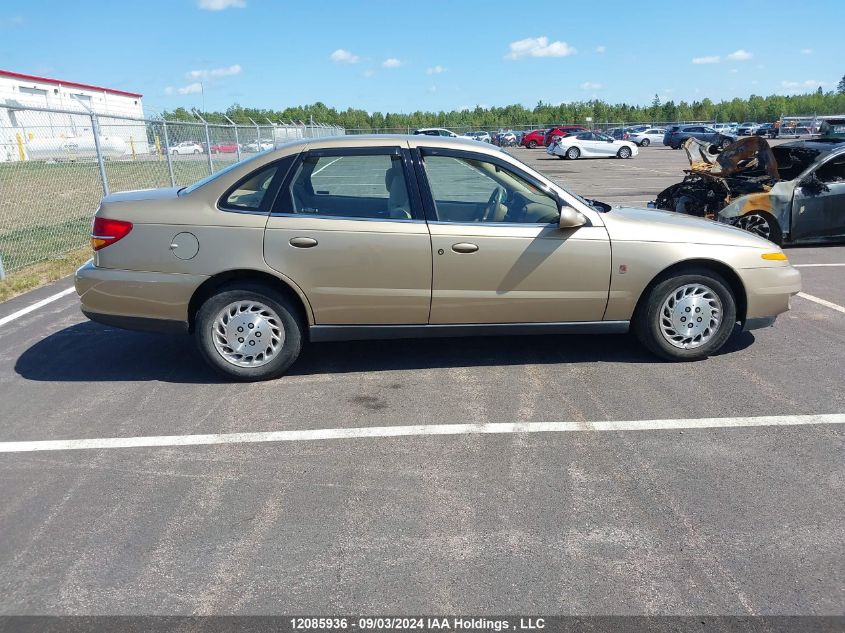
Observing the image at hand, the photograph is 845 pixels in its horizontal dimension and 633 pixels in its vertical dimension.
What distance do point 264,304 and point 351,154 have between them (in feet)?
4.13

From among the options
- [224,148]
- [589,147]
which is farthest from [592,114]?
[224,148]

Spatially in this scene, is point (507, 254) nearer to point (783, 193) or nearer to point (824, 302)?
point (824, 302)

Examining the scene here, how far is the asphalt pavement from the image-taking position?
2.63 m

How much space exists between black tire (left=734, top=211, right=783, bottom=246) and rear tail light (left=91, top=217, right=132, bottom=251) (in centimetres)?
785

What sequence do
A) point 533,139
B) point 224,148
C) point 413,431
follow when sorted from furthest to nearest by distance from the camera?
point 533,139
point 224,148
point 413,431

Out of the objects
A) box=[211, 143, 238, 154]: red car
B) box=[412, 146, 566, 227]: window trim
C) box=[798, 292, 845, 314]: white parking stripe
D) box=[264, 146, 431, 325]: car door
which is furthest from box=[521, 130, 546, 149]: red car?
box=[264, 146, 431, 325]: car door

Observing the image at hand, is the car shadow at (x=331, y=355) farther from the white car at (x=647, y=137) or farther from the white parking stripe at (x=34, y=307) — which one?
the white car at (x=647, y=137)

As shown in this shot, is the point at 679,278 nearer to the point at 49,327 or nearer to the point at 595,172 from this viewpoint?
the point at 49,327

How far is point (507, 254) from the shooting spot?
4.63 metres

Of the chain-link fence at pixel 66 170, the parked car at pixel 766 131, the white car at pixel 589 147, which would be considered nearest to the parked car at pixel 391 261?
the chain-link fence at pixel 66 170

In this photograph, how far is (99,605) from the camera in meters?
2.56

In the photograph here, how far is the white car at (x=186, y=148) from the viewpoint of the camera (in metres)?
17.5

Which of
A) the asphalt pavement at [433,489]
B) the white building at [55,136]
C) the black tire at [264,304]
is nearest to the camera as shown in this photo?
the asphalt pavement at [433,489]

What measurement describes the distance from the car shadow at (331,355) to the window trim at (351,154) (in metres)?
1.18
